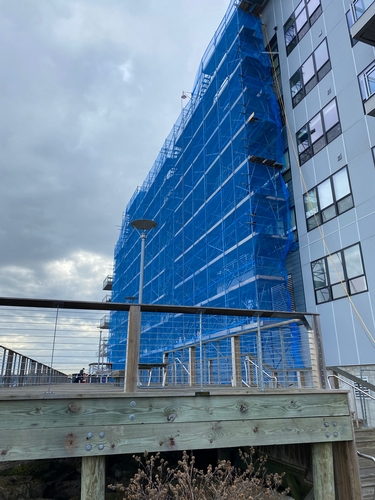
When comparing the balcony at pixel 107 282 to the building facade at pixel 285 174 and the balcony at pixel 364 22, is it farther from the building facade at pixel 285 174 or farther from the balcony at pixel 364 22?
the balcony at pixel 364 22

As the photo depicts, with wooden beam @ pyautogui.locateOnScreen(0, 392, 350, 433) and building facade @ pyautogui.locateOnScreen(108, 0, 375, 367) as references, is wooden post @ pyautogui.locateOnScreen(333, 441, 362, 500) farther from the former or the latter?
building facade @ pyautogui.locateOnScreen(108, 0, 375, 367)

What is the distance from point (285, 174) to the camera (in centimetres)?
1609

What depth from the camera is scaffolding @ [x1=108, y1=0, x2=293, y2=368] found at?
1418 cm

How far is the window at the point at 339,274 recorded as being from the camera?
456 inches

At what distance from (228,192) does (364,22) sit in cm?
805

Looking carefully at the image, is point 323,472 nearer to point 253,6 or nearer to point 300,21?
point 300,21

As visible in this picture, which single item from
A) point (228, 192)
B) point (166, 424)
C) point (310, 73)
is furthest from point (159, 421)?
point (310, 73)

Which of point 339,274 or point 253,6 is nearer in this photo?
point 339,274

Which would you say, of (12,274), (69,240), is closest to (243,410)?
(12,274)

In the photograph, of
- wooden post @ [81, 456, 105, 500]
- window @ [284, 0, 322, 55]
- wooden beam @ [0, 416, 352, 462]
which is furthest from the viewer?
window @ [284, 0, 322, 55]

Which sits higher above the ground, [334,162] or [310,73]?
[310,73]

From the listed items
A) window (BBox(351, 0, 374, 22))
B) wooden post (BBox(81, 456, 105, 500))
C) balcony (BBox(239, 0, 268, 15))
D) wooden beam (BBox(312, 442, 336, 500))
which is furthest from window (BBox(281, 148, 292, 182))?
wooden post (BBox(81, 456, 105, 500))

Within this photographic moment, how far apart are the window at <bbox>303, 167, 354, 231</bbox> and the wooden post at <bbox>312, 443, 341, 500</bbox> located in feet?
29.6

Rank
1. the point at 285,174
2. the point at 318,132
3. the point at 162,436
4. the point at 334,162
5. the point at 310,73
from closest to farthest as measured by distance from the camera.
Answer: the point at 162,436 → the point at 334,162 → the point at 318,132 → the point at 310,73 → the point at 285,174
